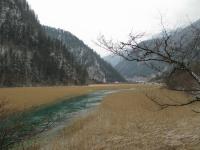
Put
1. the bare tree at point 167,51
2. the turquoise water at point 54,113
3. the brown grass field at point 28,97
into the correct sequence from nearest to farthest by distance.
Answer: the bare tree at point 167,51 → the turquoise water at point 54,113 → the brown grass field at point 28,97

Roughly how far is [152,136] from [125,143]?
78.4 inches

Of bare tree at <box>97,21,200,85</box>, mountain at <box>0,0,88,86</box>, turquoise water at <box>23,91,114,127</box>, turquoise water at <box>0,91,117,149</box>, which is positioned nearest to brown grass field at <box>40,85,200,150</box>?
turquoise water at <box>0,91,117,149</box>

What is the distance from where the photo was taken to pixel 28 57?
150m

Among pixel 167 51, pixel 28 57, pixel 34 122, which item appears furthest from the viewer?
pixel 28 57

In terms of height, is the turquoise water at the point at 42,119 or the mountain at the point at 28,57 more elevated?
the mountain at the point at 28,57

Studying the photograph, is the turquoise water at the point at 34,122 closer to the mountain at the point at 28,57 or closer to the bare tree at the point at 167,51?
the bare tree at the point at 167,51

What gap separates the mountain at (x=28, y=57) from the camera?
13250cm

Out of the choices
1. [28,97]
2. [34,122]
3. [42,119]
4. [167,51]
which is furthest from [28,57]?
[167,51]

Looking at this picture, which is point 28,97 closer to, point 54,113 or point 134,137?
point 54,113

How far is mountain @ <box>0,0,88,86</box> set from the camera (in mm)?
132500

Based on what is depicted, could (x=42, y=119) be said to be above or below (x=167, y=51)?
below

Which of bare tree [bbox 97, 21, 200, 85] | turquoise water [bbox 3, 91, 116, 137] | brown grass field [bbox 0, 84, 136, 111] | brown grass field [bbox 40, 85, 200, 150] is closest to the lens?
bare tree [bbox 97, 21, 200, 85]

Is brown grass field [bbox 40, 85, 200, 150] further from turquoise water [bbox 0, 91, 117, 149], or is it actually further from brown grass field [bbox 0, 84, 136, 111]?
brown grass field [bbox 0, 84, 136, 111]

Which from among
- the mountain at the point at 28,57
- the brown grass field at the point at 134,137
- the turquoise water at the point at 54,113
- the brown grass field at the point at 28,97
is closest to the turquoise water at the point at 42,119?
the turquoise water at the point at 54,113
